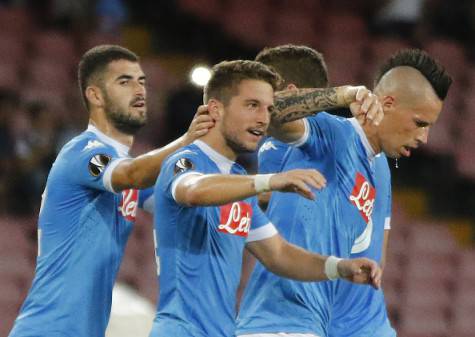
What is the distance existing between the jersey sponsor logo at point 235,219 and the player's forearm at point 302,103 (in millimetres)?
529

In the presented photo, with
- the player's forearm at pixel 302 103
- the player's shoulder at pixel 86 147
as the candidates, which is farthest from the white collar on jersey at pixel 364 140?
the player's shoulder at pixel 86 147

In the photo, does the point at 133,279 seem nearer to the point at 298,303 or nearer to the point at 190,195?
the point at 298,303

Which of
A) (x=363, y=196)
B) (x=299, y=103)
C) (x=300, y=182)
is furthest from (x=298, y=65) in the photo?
(x=300, y=182)

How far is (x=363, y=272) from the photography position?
5.48 m

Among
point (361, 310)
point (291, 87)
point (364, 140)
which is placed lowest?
point (361, 310)

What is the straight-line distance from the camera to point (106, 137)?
633 cm

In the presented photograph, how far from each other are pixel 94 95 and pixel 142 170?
746 millimetres

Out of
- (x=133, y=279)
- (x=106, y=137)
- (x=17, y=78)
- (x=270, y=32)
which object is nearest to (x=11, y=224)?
(x=133, y=279)

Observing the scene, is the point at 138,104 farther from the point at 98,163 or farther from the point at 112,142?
the point at 98,163

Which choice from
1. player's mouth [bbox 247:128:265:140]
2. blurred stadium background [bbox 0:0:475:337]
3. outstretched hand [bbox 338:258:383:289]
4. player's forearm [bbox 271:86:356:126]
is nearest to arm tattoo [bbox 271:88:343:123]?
player's forearm [bbox 271:86:356:126]

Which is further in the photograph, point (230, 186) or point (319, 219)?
point (319, 219)

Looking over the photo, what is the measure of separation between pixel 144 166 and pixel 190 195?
2.65 feet

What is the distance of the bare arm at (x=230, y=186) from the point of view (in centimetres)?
479

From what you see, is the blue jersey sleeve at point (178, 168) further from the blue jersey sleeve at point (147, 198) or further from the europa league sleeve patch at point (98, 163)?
the blue jersey sleeve at point (147, 198)
